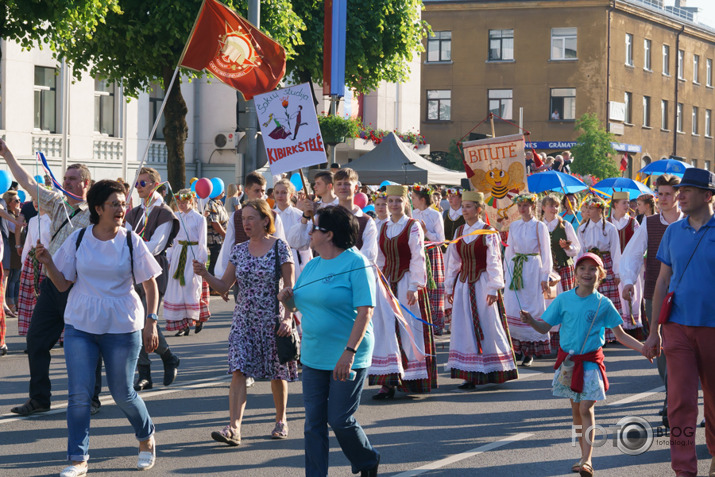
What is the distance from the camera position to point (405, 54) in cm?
2794

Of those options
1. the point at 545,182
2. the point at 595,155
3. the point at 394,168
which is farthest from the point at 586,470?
the point at 595,155

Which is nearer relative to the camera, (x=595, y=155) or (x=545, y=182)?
(x=545, y=182)

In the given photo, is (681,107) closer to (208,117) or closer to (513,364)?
(208,117)

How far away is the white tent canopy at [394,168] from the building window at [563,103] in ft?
92.7

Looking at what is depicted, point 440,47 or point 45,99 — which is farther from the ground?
point 440,47

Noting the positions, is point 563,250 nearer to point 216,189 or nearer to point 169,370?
point 169,370

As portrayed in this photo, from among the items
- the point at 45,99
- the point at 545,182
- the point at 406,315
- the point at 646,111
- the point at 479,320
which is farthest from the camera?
the point at 646,111

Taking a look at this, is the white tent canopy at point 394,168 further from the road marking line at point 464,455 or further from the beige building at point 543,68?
the beige building at point 543,68

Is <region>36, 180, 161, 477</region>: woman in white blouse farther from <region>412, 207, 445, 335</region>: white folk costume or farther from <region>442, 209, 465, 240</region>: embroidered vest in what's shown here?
<region>442, 209, 465, 240</region>: embroidered vest

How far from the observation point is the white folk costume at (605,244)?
46.0ft

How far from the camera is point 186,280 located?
1380 centimetres

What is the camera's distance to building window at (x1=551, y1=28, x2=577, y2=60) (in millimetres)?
52281

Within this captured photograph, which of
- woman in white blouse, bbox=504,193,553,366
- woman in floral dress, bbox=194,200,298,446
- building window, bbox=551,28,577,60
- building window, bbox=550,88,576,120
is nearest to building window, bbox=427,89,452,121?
building window, bbox=550,88,576,120

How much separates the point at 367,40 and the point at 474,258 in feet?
56.7
